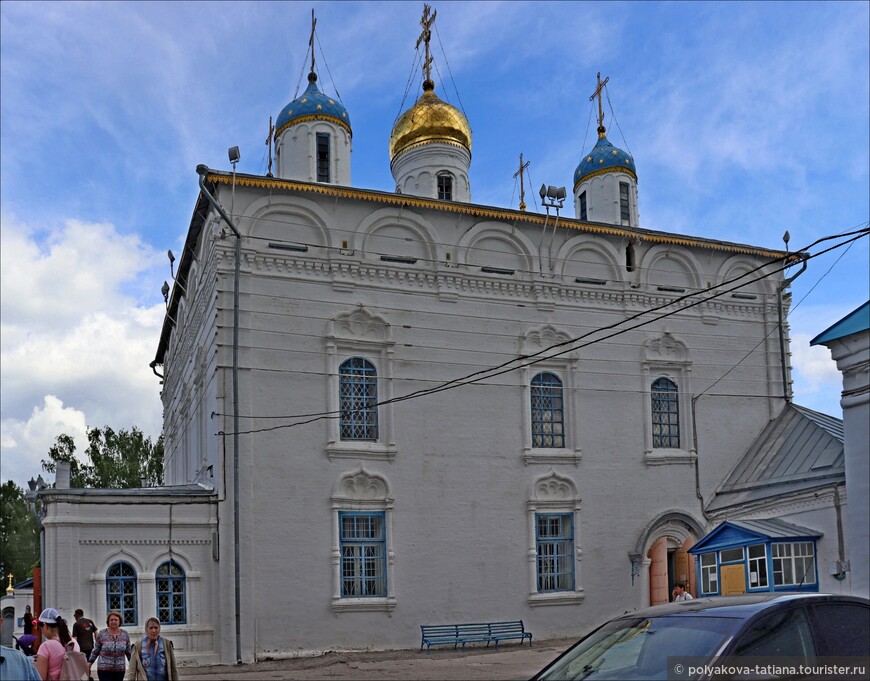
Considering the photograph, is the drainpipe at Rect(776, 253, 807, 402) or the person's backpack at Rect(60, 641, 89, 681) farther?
the drainpipe at Rect(776, 253, 807, 402)

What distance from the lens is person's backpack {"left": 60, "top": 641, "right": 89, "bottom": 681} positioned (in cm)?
725

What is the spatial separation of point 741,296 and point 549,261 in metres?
4.50

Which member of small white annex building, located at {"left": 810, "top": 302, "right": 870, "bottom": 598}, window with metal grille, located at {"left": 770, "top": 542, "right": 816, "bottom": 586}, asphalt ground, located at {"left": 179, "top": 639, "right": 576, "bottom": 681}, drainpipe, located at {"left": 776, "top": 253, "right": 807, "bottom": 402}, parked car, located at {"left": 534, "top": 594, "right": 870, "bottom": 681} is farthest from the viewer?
drainpipe, located at {"left": 776, "top": 253, "right": 807, "bottom": 402}

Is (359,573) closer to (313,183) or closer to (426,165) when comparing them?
(313,183)

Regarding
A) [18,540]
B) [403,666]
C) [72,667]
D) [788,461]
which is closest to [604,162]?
[788,461]

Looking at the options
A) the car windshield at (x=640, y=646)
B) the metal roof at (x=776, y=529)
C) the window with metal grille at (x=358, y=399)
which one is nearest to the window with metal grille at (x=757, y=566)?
the metal roof at (x=776, y=529)

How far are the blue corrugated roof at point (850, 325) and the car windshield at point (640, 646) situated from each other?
30.2ft

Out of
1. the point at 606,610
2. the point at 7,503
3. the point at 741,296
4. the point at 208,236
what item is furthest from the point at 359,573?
the point at 7,503

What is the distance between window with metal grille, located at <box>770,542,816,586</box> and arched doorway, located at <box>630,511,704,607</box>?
3323 millimetres

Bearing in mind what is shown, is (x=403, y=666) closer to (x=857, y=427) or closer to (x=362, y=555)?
(x=362, y=555)

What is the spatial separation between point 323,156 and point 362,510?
7.05 m

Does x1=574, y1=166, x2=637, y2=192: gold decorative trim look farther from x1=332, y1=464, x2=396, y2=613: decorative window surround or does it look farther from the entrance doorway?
x1=332, y1=464, x2=396, y2=613: decorative window surround

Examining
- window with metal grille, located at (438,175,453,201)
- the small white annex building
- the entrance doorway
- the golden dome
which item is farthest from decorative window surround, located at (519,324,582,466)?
the small white annex building

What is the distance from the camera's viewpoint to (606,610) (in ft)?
61.1
